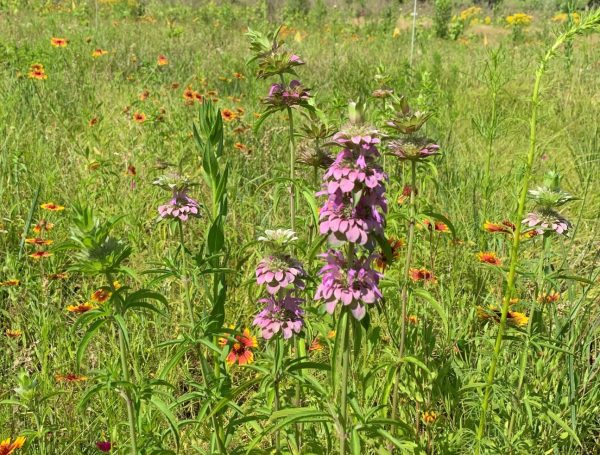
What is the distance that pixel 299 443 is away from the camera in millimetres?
1627

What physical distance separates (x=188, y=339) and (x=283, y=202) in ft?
6.37

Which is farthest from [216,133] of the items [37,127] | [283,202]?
[37,127]

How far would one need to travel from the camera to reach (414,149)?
165cm

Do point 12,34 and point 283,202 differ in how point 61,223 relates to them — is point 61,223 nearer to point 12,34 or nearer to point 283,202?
point 283,202

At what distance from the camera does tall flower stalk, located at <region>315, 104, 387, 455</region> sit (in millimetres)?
1110

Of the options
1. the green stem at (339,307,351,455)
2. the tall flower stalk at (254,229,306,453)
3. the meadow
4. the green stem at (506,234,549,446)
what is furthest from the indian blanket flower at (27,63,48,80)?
the green stem at (506,234,549,446)

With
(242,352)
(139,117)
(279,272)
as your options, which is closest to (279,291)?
(279,272)

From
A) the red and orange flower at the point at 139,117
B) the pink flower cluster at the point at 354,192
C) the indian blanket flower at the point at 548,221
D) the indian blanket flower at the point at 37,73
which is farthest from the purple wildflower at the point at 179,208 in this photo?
the indian blanket flower at the point at 37,73

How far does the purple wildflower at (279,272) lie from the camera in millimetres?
1373

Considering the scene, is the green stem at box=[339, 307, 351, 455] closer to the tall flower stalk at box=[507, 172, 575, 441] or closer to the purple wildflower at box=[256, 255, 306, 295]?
the purple wildflower at box=[256, 255, 306, 295]

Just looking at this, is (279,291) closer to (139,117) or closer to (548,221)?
(548,221)

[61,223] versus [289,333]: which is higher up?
[289,333]

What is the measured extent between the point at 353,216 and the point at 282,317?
469 millimetres

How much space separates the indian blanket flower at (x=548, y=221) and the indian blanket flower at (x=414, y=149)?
1.29 feet
